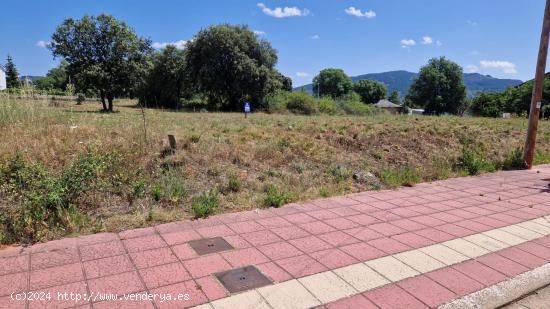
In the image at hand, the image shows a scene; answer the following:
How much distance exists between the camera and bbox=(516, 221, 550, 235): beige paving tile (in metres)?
5.22

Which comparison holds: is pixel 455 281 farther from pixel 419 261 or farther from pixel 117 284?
pixel 117 284

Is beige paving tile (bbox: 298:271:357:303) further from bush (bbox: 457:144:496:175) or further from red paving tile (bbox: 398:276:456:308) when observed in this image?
bush (bbox: 457:144:496:175)

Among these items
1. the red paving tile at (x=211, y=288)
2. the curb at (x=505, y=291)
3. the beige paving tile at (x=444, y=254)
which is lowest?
the curb at (x=505, y=291)

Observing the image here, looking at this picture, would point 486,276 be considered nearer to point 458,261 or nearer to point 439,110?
point 458,261

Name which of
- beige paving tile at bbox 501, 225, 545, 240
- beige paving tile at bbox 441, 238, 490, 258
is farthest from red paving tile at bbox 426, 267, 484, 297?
beige paving tile at bbox 501, 225, 545, 240

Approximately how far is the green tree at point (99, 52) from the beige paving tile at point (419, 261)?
25610 mm

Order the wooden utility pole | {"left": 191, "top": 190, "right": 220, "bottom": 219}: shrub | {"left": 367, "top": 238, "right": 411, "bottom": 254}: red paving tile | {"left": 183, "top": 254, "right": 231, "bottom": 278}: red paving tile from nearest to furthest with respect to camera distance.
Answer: {"left": 183, "top": 254, "right": 231, "bottom": 278}: red paving tile, {"left": 367, "top": 238, "right": 411, "bottom": 254}: red paving tile, {"left": 191, "top": 190, "right": 220, "bottom": 219}: shrub, the wooden utility pole

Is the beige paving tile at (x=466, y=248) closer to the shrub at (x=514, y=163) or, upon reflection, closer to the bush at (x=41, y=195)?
the bush at (x=41, y=195)

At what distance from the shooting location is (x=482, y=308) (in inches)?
129

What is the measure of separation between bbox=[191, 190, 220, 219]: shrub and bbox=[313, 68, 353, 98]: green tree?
376 ft

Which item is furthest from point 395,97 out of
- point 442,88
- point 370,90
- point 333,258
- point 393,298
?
point 393,298

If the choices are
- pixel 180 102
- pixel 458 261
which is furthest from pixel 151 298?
pixel 180 102

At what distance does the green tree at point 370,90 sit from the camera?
125 meters

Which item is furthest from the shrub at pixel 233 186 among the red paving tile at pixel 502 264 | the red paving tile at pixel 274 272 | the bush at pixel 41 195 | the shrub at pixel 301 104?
the shrub at pixel 301 104
